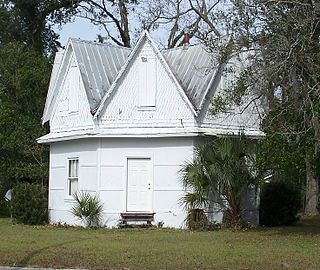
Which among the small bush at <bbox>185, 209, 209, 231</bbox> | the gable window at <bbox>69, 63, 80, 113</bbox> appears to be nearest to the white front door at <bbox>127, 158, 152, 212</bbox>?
the small bush at <bbox>185, 209, 209, 231</bbox>

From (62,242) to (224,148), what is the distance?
642 centimetres

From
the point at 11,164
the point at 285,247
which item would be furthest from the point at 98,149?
the point at 285,247

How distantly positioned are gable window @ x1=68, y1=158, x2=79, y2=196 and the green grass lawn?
286 centimetres

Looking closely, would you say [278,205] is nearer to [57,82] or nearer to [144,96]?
[144,96]

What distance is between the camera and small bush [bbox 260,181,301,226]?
22.3 m

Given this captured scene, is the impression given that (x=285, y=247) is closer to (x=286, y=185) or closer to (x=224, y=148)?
(x=224, y=148)

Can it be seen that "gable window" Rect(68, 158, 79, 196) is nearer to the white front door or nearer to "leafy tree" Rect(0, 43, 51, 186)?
the white front door

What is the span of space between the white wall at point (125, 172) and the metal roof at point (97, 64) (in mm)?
1863

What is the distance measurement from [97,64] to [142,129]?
13.0 feet

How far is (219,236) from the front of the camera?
56.4ft

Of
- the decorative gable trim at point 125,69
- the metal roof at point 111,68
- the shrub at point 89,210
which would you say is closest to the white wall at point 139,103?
the decorative gable trim at point 125,69

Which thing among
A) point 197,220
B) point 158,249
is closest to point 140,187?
point 197,220

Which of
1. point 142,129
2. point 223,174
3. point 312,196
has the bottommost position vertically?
point 312,196

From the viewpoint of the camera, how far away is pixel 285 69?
49.5ft
